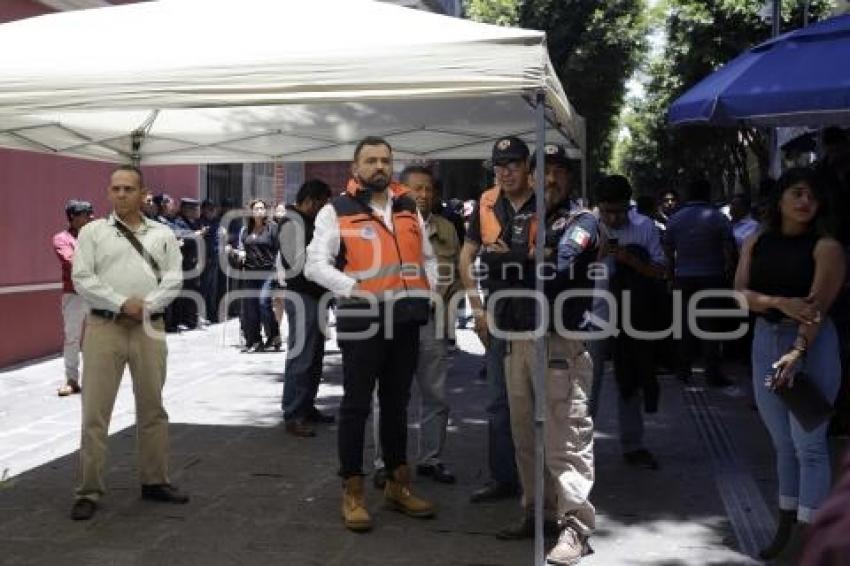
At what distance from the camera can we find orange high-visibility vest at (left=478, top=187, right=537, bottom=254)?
4855 millimetres

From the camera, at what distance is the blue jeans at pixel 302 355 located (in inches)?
281

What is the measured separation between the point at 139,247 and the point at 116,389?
795mm

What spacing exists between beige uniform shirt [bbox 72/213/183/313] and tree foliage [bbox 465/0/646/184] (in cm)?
2420

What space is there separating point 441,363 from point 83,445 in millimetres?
2116

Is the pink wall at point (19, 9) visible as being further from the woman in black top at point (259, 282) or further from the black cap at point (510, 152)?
the black cap at point (510, 152)

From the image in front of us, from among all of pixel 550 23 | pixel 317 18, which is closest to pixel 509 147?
pixel 317 18

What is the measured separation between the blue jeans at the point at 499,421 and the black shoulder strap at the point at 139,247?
1917 mm

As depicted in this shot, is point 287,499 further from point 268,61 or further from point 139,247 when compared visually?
point 268,61

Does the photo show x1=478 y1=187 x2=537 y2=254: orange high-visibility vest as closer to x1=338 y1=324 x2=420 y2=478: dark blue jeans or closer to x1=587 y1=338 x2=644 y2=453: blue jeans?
x1=338 y1=324 x2=420 y2=478: dark blue jeans

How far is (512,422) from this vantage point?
16.1 ft

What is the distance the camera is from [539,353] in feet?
14.8

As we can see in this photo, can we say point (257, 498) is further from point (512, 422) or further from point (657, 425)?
point (657, 425)

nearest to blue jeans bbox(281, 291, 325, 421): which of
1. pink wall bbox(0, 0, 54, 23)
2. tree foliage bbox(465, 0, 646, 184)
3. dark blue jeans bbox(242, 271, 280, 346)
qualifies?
dark blue jeans bbox(242, 271, 280, 346)

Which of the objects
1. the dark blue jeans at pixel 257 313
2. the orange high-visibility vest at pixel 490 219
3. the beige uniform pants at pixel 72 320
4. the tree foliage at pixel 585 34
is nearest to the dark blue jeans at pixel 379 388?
the orange high-visibility vest at pixel 490 219
